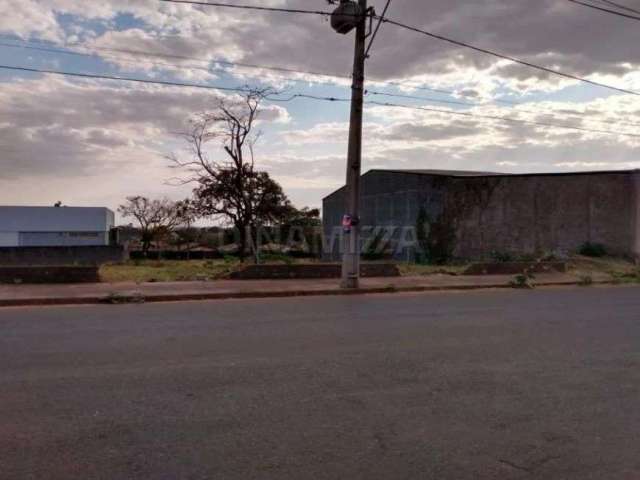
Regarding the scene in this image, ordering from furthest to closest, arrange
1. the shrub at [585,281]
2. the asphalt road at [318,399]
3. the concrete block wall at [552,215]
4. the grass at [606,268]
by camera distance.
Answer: the concrete block wall at [552,215] → the grass at [606,268] → the shrub at [585,281] → the asphalt road at [318,399]

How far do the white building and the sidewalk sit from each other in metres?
52.2

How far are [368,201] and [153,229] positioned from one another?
78.9 feet

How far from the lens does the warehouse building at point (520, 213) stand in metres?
25.9

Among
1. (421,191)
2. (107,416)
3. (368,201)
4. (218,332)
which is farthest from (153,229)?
(107,416)

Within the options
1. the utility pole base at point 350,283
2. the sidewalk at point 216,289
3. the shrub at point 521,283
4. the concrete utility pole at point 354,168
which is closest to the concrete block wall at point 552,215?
the sidewalk at point 216,289

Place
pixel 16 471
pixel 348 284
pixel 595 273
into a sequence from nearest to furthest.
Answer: pixel 16 471
pixel 348 284
pixel 595 273

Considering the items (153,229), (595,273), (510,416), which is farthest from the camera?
(153,229)

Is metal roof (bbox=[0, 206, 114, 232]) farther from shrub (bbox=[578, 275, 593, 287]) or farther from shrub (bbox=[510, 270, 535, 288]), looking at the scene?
shrub (bbox=[578, 275, 593, 287])

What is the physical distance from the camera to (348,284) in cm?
1559

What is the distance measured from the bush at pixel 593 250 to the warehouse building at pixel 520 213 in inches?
10.2

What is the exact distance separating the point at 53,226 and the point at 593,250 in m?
55.9

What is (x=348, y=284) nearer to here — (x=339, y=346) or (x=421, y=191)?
(x=339, y=346)

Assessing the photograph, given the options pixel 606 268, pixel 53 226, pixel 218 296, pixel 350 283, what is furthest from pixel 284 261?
pixel 53 226

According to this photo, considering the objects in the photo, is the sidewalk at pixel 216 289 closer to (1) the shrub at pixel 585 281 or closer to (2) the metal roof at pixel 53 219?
(1) the shrub at pixel 585 281
